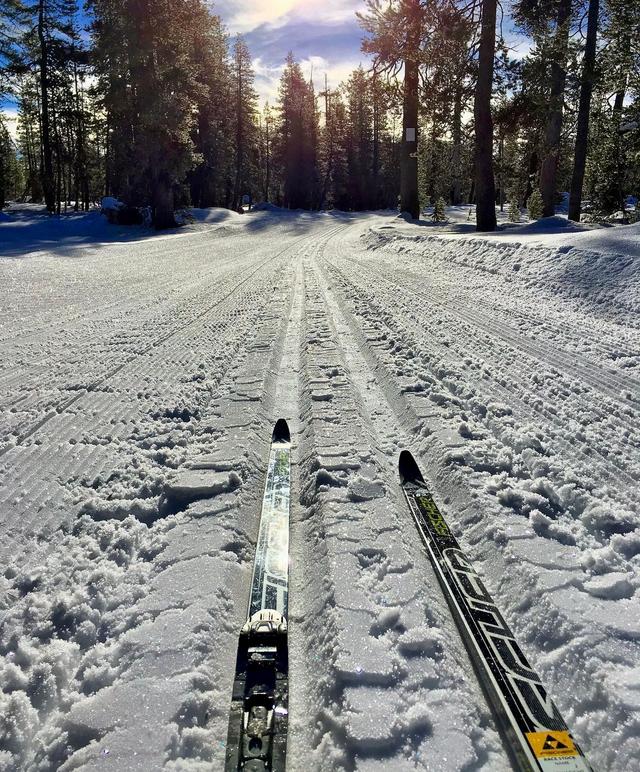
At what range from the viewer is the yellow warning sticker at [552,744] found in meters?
1.36

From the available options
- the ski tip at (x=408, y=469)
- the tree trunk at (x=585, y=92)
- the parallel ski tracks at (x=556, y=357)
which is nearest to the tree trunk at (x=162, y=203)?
the tree trunk at (x=585, y=92)

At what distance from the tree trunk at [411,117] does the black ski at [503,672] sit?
16.3 meters

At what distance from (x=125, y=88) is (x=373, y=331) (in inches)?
800

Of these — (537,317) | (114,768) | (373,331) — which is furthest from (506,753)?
(537,317)

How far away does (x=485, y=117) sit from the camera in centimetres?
1369

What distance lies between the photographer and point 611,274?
22.5ft

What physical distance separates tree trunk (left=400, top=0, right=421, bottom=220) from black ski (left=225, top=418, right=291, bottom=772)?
16350 mm

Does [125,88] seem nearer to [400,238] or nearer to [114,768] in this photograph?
[400,238]

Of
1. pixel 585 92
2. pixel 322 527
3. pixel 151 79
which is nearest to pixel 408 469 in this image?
pixel 322 527

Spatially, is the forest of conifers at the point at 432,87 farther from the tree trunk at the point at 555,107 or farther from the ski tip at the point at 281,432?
the ski tip at the point at 281,432

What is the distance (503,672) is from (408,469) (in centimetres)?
133

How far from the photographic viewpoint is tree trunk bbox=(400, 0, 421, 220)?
15109 millimetres

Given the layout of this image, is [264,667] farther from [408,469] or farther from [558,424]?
[558,424]

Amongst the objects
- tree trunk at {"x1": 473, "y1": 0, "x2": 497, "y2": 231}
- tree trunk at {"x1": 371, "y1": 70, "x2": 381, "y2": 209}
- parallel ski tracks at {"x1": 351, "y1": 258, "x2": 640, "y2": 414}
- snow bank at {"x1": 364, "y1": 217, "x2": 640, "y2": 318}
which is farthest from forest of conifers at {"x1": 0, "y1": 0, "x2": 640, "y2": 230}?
tree trunk at {"x1": 371, "y1": 70, "x2": 381, "y2": 209}
